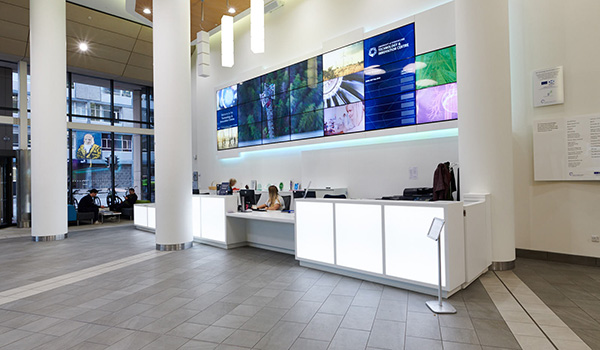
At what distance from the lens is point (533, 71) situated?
571cm

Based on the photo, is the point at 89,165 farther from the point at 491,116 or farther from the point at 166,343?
the point at 491,116

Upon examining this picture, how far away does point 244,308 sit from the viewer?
12.2 feet

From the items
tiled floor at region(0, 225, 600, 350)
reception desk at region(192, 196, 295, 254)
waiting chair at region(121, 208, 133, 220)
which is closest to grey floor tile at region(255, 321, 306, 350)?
tiled floor at region(0, 225, 600, 350)

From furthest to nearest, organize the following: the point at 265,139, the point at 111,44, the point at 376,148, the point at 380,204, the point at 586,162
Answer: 1. the point at 111,44
2. the point at 265,139
3. the point at 376,148
4. the point at 586,162
5. the point at 380,204

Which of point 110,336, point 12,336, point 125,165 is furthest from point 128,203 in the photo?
point 110,336

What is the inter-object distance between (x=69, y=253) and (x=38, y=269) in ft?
4.35

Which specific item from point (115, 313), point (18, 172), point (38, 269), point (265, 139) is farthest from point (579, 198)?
point (18, 172)

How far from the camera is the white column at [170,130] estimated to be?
23.1 feet

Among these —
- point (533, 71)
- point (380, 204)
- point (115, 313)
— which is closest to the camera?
point (115, 313)

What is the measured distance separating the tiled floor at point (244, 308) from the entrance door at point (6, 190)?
24.3 feet

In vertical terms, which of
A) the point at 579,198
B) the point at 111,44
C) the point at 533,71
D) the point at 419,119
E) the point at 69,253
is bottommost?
the point at 69,253

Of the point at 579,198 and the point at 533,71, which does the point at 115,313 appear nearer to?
the point at 579,198

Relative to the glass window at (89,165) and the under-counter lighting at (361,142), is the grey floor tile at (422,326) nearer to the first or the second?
the under-counter lighting at (361,142)

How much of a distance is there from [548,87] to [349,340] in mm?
5255
